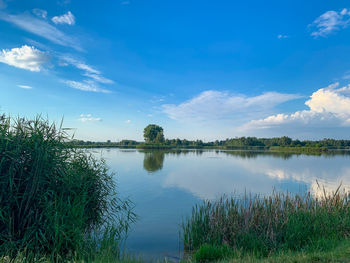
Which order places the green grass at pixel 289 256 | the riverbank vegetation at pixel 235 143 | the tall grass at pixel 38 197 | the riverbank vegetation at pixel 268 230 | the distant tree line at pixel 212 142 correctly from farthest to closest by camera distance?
the distant tree line at pixel 212 142 < the riverbank vegetation at pixel 235 143 < the riverbank vegetation at pixel 268 230 < the tall grass at pixel 38 197 < the green grass at pixel 289 256

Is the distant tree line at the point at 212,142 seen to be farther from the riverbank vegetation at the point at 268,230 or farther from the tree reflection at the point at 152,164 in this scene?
the riverbank vegetation at the point at 268,230

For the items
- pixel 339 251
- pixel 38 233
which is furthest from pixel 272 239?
pixel 38 233

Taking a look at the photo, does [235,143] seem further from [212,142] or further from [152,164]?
[152,164]

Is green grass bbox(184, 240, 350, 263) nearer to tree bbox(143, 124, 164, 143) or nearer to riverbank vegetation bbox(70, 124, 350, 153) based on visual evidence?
riverbank vegetation bbox(70, 124, 350, 153)

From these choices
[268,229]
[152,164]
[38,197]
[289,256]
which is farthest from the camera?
[152,164]

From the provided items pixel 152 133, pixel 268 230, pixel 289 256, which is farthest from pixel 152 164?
pixel 152 133

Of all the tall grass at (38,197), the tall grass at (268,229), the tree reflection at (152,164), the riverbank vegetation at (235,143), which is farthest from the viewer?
the riverbank vegetation at (235,143)

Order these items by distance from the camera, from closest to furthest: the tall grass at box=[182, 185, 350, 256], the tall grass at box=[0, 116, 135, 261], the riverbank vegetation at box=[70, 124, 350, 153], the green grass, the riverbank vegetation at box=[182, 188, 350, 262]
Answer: the green grass → the tall grass at box=[0, 116, 135, 261] → the riverbank vegetation at box=[182, 188, 350, 262] → the tall grass at box=[182, 185, 350, 256] → the riverbank vegetation at box=[70, 124, 350, 153]

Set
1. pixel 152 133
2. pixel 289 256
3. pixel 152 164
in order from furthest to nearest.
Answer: pixel 152 133 → pixel 152 164 → pixel 289 256

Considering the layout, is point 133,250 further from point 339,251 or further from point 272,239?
point 339,251

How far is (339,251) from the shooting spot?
5.34 m

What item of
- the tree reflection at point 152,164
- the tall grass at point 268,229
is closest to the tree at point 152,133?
the tree reflection at point 152,164

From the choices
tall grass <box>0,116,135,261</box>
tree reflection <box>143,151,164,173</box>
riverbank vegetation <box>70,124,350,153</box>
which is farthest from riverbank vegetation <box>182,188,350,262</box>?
riverbank vegetation <box>70,124,350,153</box>

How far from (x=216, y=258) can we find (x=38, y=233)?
5.23m
